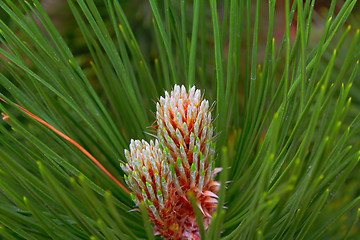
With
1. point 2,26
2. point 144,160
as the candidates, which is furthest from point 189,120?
point 2,26

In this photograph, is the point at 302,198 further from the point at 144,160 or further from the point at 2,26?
the point at 2,26

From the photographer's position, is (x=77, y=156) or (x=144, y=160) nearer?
(x=144, y=160)

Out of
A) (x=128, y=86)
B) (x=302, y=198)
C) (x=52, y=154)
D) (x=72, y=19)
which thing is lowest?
(x=302, y=198)

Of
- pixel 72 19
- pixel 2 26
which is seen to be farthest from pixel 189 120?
pixel 72 19

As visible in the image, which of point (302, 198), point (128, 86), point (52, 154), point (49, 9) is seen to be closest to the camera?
point (302, 198)

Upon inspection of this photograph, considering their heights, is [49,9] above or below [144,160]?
above

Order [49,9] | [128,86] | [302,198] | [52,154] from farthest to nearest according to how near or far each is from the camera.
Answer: [49,9] → [128,86] → [52,154] → [302,198]

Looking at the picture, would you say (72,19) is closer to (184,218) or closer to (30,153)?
(30,153)

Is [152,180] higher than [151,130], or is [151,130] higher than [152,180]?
[151,130]

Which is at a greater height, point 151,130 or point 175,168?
point 151,130

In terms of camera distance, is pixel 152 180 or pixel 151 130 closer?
pixel 152 180
